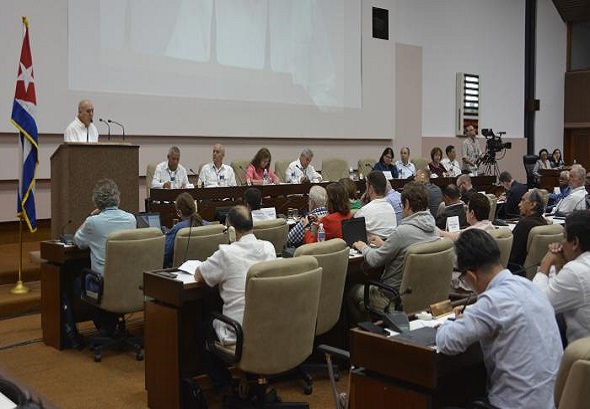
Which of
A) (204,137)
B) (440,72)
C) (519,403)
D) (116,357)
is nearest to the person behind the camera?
(519,403)

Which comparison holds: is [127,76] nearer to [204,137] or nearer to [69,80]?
[69,80]

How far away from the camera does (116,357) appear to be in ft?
15.8

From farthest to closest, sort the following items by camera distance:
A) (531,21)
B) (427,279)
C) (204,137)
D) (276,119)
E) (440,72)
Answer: (531,21)
(440,72)
(276,119)
(204,137)
(427,279)

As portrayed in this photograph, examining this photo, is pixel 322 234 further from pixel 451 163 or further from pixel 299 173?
pixel 451 163

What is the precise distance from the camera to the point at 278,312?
328cm

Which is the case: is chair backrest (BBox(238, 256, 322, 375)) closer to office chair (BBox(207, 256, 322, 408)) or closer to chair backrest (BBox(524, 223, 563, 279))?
office chair (BBox(207, 256, 322, 408))

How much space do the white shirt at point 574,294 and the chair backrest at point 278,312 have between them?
1.17 meters

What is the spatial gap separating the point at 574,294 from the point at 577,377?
2.78 feet

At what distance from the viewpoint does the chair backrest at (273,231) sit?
17.6ft

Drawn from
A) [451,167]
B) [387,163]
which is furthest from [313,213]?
[451,167]

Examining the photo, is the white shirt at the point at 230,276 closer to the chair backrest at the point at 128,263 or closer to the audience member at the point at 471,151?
the chair backrest at the point at 128,263

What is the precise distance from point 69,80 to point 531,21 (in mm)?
12885

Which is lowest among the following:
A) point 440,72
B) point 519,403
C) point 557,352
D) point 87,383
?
point 87,383

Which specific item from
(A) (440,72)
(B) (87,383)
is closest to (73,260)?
(B) (87,383)
